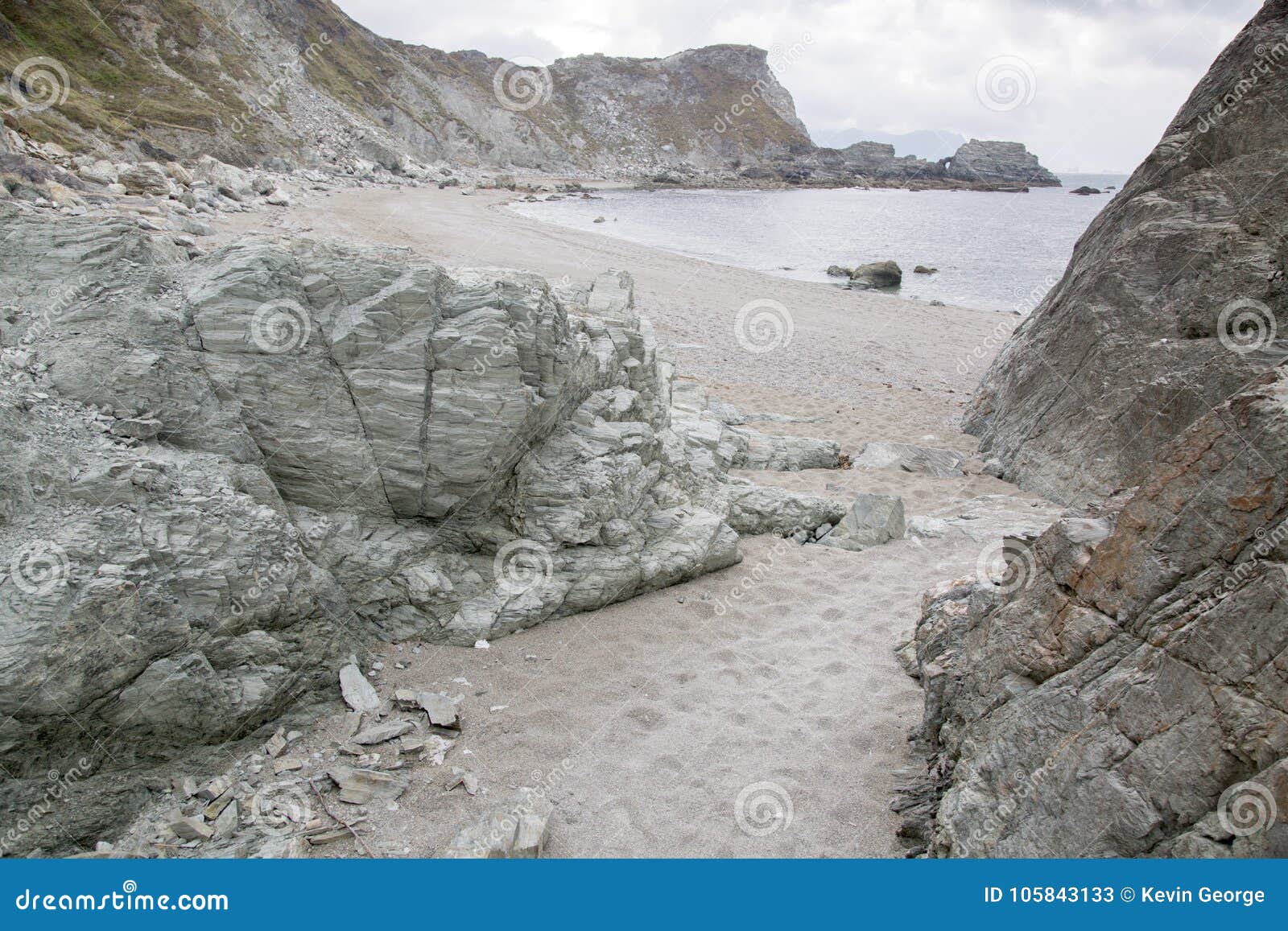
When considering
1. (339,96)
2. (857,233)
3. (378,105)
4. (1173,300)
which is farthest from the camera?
(378,105)

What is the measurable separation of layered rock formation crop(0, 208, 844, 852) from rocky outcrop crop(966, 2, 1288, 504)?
21.8 ft

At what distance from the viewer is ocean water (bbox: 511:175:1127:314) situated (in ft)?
142

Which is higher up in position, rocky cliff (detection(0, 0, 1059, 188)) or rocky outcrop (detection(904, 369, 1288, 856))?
rocky cliff (detection(0, 0, 1059, 188))

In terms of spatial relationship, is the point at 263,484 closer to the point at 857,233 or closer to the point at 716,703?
the point at 716,703

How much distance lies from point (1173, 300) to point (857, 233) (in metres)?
58.5

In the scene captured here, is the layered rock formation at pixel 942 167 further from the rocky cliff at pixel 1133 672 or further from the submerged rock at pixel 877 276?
the rocky cliff at pixel 1133 672

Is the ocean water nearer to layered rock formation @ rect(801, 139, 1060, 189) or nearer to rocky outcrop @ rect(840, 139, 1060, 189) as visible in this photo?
layered rock formation @ rect(801, 139, 1060, 189)

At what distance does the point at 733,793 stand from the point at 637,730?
102cm

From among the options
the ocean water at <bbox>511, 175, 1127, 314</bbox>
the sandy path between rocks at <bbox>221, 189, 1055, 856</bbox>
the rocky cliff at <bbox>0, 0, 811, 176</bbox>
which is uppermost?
the rocky cliff at <bbox>0, 0, 811, 176</bbox>

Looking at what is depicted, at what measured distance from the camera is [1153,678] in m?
3.83

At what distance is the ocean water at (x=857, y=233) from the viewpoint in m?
43.2

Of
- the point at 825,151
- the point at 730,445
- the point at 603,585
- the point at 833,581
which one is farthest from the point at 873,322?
the point at 825,151

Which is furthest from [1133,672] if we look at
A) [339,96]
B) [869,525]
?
[339,96]

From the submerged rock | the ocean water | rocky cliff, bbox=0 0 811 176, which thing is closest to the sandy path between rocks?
rocky cliff, bbox=0 0 811 176
